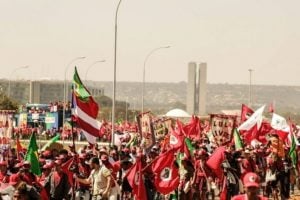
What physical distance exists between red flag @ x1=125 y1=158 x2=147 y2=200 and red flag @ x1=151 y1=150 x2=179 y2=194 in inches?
21.9

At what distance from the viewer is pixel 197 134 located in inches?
1235

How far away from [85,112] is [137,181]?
2.61 m

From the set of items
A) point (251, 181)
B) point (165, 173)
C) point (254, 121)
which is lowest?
point (165, 173)

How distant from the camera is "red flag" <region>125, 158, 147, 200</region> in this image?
639 inches

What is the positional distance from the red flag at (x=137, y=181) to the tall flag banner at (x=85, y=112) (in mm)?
2107

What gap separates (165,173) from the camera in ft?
56.3

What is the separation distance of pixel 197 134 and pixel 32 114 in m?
29.8

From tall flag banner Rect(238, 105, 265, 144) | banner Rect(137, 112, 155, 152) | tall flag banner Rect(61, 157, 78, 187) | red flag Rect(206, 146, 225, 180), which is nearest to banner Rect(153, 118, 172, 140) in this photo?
banner Rect(137, 112, 155, 152)

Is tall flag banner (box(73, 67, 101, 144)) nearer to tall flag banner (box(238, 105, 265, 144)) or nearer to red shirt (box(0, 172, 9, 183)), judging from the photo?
red shirt (box(0, 172, 9, 183))

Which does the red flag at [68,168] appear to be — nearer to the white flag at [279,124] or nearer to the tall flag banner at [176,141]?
the tall flag banner at [176,141]

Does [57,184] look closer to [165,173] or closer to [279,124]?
[165,173]

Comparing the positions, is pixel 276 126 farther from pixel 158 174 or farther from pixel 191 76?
pixel 191 76

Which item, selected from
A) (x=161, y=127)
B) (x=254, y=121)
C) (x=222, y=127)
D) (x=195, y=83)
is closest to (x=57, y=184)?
(x=254, y=121)

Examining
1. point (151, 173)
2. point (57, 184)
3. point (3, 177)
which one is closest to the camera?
point (3, 177)
